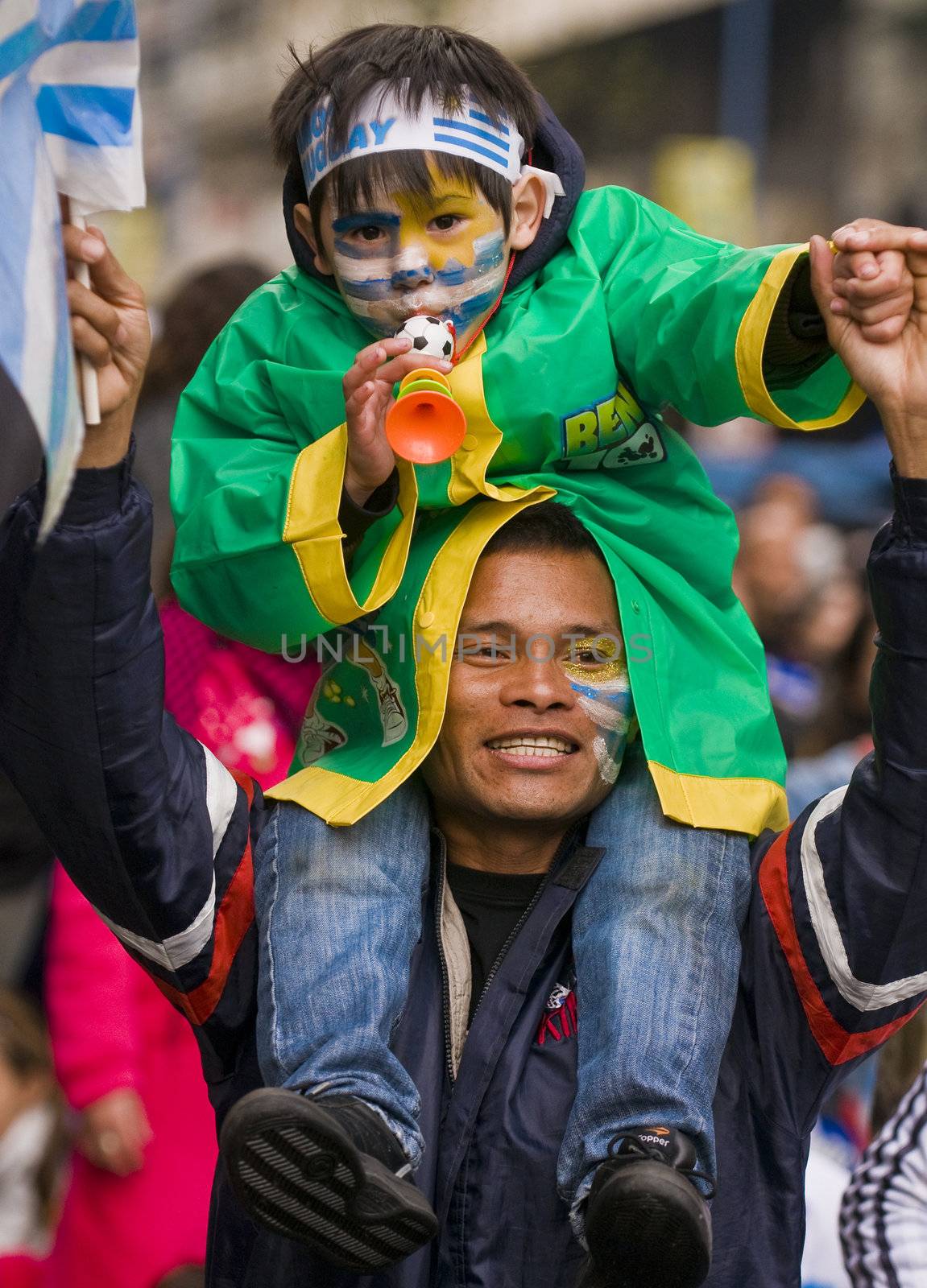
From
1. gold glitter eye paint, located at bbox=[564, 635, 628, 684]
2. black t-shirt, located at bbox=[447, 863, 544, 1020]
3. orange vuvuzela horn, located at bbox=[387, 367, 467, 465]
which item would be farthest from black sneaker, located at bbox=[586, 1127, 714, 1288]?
orange vuvuzela horn, located at bbox=[387, 367, 467, 465]

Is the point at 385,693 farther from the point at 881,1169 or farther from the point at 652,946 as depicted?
the point at 881,1169

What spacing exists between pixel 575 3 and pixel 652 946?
10.8 m

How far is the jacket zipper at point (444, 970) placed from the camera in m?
2.56

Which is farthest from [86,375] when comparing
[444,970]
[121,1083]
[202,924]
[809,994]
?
[121,1083]

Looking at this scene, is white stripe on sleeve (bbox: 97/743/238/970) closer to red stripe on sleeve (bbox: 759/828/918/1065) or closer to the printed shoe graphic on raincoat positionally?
the printed shoe graphic on raincoat

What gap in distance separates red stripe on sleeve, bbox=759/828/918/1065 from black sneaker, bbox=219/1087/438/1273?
628mm

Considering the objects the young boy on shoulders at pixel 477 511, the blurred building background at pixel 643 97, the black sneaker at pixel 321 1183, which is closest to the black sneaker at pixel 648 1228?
the young boy on shoulders at pixel 477 511

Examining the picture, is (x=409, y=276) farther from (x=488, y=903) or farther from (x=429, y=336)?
(x=488, y=903)

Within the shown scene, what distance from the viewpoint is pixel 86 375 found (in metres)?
2.10

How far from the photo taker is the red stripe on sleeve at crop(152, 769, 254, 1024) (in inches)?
101

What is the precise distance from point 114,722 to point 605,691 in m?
0.75

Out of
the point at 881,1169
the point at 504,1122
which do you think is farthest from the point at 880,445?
the point at 504,1122

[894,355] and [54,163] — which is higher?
[54,163]

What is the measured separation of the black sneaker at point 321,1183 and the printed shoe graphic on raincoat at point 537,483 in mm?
487
